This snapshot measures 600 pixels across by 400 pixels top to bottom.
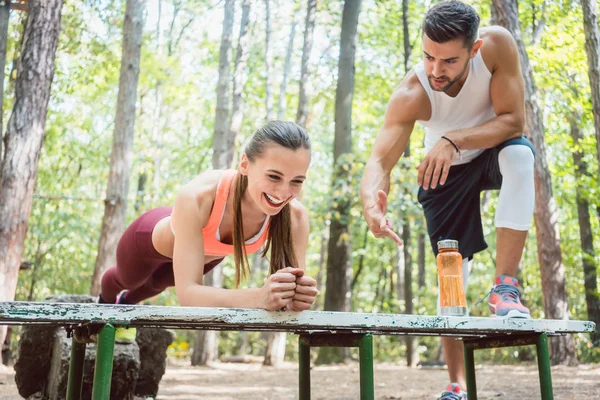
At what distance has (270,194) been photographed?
2.45 metres

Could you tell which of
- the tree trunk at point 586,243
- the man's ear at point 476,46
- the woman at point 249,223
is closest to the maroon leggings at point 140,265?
the woman at point 249,223

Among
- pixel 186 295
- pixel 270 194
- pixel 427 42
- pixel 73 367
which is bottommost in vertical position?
pixel 73 367

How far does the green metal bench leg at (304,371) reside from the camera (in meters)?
2.65

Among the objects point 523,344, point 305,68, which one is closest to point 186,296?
point 523,344

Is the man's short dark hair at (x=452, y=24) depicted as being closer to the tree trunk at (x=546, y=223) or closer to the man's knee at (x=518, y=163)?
the man's knee at (x=518, y=163)

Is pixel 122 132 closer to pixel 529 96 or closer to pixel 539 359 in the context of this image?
pixel 529 96

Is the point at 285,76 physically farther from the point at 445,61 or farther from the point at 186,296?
the point at 186,296

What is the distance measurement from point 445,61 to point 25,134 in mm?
5279

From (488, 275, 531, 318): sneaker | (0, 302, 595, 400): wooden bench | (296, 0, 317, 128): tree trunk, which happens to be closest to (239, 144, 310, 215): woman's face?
(0, 302, 595, 400): wooden bench

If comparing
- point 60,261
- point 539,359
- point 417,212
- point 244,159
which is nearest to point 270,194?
point 244,159

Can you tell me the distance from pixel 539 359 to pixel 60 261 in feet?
41.0

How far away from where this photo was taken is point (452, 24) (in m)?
2.70

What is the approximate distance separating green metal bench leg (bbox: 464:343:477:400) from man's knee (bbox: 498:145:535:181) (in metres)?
0.86

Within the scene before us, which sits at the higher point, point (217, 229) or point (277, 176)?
point (277, 176)
